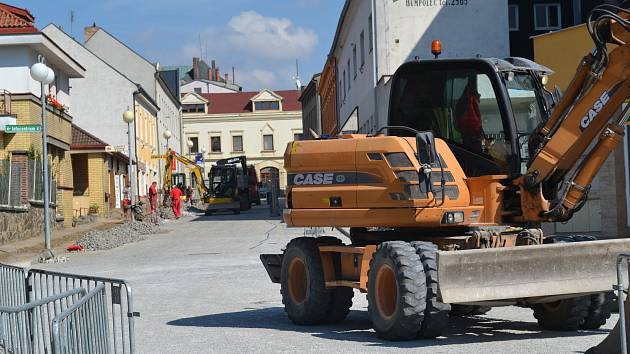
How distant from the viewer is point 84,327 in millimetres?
7355

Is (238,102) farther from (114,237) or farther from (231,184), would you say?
(114,237)

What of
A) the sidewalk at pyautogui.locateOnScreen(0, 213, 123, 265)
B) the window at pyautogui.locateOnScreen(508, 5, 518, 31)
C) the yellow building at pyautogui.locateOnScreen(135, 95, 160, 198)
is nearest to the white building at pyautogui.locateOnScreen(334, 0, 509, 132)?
the window at pyautogui.locateOnScreen(508, 5, 518, 31)

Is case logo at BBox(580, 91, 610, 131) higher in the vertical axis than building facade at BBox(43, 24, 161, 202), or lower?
lower

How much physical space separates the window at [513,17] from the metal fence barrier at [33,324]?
3454cm

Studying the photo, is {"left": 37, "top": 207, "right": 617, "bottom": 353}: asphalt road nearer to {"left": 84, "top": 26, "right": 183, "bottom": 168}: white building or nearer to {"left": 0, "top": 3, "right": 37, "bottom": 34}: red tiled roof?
{"left": 0, "top": 3, "right": 37, "bottom": 34}: red tiled roof

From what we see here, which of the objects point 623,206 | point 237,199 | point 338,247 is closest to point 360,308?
point 338,247

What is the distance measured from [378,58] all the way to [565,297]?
89.4ft

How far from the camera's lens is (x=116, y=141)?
64.9 metres

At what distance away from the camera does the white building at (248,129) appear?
4245 inches

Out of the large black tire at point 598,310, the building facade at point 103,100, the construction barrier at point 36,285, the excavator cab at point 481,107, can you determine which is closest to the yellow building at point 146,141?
the building facade at point 103,100

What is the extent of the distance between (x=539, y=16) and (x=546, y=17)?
11.6 inches

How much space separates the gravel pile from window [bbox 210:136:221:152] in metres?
71.0

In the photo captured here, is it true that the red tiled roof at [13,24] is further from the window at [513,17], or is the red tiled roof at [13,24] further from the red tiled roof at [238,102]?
the red tiled roof at [238,102]

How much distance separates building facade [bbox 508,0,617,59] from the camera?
136ft
